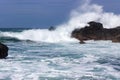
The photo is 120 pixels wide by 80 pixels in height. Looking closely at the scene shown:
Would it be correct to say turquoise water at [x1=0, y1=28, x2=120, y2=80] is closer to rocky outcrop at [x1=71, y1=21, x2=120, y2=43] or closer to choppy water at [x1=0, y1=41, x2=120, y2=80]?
choppy water at [x1=0, y1=41, x2=120, y2=80]

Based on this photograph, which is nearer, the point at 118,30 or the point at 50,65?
the point at 50,65

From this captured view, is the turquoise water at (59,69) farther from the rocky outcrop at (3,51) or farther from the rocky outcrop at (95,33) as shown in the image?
the rocky outcrop at (95,33)

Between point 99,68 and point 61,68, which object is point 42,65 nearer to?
point 61,68

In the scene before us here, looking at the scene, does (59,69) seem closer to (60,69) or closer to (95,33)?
(60,69)

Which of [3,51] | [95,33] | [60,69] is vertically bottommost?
[60,69]

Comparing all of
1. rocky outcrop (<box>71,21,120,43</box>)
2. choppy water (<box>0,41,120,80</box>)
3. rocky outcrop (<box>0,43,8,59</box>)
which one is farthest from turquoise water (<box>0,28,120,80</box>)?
rocky outcrop (<box>71,21,120,43</box>)

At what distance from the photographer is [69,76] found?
15.3 metres

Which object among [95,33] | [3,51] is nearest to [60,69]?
[3,51]

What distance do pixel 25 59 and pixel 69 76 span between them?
605 centimetres

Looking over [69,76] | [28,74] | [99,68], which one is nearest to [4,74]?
[28,74]

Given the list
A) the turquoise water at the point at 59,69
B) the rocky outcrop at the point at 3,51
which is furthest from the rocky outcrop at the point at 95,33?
the rocky outcrop at the point at 3,51

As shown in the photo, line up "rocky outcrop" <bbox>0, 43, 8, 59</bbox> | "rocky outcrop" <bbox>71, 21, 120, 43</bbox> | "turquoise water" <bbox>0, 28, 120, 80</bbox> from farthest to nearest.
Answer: "rocky outcrop" <bbox>71, 21, 120, 43</bbox>, "rocky outcrop" <bbox>0, 43, 8, 59</bbox>, "turquoise water" <bbox>0, 28, 120, 80</bbox>

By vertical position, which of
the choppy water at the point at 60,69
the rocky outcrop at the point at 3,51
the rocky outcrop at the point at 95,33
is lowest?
the choppy water at the point at 60,69

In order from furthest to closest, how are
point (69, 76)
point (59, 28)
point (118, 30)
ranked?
point (59, 28)
point (118, 30)
point (69, 76)
